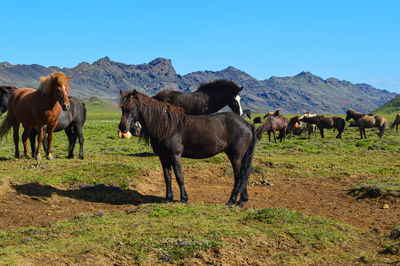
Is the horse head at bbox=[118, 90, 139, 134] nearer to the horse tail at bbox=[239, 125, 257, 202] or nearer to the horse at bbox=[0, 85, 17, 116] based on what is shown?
the horse tail at bbox=[239, 125, 257, 202]

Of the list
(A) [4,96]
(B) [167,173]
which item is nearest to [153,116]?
(B) [167,173]

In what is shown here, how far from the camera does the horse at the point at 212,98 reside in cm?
1405

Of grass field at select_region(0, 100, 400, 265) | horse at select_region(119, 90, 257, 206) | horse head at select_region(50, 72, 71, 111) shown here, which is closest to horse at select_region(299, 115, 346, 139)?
grass field at select_region(0, 100, 400, 265)

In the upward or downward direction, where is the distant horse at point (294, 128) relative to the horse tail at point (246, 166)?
upward

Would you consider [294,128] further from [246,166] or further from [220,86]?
[246,166]

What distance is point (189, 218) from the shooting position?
28.1 ft

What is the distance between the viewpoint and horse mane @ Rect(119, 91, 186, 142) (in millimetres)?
9750

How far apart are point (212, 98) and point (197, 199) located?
13.7ft

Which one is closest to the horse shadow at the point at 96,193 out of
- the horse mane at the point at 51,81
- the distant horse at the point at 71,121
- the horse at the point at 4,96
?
the horse mane at the point at 51,81

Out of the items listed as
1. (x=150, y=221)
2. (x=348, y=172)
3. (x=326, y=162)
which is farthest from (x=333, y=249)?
(x=326, y=162)

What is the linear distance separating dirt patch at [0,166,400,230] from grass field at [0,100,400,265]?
3cm

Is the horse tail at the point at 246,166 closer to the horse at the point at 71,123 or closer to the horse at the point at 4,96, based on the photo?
the horse at the point at 71,123

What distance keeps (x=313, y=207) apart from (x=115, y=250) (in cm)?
639

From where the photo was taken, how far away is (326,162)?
60.8ft
